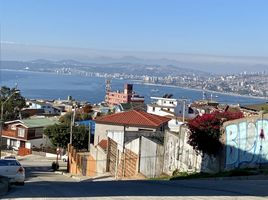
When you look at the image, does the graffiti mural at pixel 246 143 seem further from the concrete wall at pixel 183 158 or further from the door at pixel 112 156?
the door at pixel 112 156

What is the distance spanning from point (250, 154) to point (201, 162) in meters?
3.85

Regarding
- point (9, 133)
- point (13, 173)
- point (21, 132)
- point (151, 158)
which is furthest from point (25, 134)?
point (13, 173)

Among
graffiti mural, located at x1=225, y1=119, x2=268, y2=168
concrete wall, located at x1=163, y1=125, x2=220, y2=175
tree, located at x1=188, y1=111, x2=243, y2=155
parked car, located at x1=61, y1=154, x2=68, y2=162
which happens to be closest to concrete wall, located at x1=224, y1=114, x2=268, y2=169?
graffiti mural, located at x1=225, y1=119, x2=268, y2=168

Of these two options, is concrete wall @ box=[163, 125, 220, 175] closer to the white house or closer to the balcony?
the balcony

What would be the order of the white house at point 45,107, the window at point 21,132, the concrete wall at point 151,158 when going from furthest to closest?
1. the white house at point 45,107
2. the window at point 21,132
3. the concrete wall at point 151,158

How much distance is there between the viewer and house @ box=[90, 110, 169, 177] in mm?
33812

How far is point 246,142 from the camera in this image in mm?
22844

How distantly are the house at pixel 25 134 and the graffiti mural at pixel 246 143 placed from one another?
6478 cm

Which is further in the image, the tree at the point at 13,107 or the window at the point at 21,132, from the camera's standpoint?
the tree at the point at 13,107

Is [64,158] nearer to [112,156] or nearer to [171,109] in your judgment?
[112,156]

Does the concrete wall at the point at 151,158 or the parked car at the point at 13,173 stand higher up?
the parked car at the point at 13,173

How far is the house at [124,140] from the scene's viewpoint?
33812 mm

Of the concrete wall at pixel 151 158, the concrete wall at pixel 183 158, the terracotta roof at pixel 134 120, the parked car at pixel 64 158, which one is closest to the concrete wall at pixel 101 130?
the terracotta roof at pixel 134 120

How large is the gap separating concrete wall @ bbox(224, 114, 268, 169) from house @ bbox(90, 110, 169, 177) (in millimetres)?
9272
